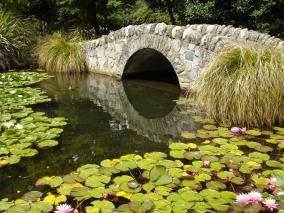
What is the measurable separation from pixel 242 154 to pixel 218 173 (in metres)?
0.61

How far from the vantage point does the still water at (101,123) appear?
152 inches

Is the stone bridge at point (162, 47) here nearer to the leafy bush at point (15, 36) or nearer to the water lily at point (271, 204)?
the leafy bush at point (15, 36)

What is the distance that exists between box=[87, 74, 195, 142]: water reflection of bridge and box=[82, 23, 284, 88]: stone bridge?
58 cm

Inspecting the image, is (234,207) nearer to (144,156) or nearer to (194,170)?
(194,170)

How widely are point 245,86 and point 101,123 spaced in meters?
2.02

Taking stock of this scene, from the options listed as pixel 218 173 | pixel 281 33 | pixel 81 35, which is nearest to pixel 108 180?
pixel 218 173

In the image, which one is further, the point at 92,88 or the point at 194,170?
the point at 92,88

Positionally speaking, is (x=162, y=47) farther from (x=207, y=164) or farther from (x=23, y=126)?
(x=207, y=164)

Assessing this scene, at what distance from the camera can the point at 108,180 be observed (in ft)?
11.2

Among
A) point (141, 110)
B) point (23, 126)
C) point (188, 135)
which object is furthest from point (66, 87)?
point (188, 135)

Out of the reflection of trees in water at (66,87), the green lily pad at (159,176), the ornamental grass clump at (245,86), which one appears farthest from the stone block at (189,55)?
the green lily pad at (159,176)

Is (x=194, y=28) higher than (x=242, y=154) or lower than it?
higher

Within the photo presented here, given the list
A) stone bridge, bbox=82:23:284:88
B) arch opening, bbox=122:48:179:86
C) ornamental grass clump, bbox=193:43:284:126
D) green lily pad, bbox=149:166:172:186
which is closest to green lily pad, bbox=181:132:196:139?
ornamental grass clump, bbox=193:43:284:126

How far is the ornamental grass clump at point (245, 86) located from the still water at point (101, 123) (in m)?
0.49
